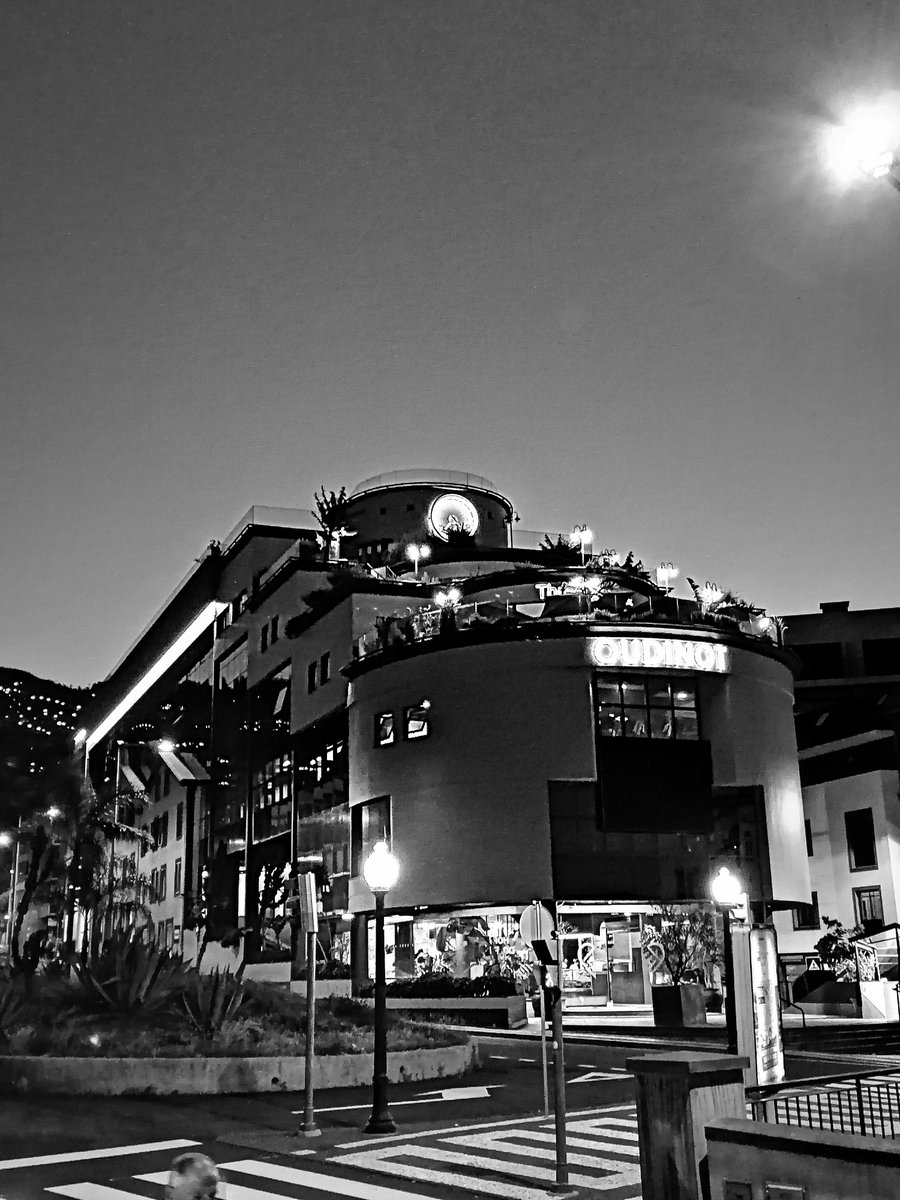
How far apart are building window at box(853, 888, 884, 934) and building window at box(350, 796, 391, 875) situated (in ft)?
71.1

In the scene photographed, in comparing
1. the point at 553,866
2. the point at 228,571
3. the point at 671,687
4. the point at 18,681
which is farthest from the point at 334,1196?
the point at 18,681

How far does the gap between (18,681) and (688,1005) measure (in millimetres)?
139875

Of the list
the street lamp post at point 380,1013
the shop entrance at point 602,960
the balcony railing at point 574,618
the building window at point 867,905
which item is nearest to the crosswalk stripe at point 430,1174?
the street lamp post at point 380,1013

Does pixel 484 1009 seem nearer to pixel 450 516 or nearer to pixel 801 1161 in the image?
pixel 801 1161

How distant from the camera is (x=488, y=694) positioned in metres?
50.3

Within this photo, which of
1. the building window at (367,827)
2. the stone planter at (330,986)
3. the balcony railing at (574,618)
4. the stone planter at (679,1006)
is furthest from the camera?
the building window at (367,827)

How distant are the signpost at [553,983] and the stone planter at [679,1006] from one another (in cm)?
1835

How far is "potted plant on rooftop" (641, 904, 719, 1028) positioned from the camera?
33938 mm

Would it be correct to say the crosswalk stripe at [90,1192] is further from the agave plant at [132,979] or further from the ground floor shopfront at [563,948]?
the ground floor shopfront at [563,948]

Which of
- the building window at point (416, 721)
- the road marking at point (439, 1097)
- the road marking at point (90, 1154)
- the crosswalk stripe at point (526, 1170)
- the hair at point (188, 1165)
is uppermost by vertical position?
the building window at point (416, 721)

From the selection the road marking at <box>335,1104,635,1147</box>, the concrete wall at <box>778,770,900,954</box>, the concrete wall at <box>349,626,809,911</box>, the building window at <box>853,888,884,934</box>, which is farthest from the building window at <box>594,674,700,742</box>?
the road marking at <box>335,1104,635,1147</box>

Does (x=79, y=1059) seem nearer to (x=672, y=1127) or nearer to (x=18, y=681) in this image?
(x=672, y=1127)

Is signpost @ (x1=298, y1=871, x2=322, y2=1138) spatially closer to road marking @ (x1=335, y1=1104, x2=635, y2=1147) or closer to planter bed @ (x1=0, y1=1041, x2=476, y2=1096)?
road marking @ (x1=335, y1=1104, x2=635, y2=1147)

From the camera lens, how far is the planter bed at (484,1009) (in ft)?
132
